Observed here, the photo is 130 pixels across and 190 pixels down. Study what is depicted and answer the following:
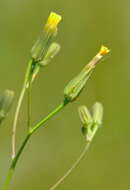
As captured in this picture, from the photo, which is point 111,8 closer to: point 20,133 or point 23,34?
point 23,34

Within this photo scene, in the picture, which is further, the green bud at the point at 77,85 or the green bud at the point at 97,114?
the green bud at the point at 97,114

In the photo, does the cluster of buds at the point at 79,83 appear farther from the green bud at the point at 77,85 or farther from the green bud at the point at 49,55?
the green bud at the point at 49,55

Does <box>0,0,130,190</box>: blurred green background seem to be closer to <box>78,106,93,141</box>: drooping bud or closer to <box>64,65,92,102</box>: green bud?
<box>78,106,93,141</box>: drooping bud

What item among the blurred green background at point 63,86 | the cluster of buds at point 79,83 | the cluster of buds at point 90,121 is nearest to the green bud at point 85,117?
the cluster of buds at point 90,121

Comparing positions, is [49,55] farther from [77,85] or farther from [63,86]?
[63,86]

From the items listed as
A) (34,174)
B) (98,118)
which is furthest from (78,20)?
(98,118)

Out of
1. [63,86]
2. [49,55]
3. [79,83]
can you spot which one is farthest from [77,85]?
[63,86]
